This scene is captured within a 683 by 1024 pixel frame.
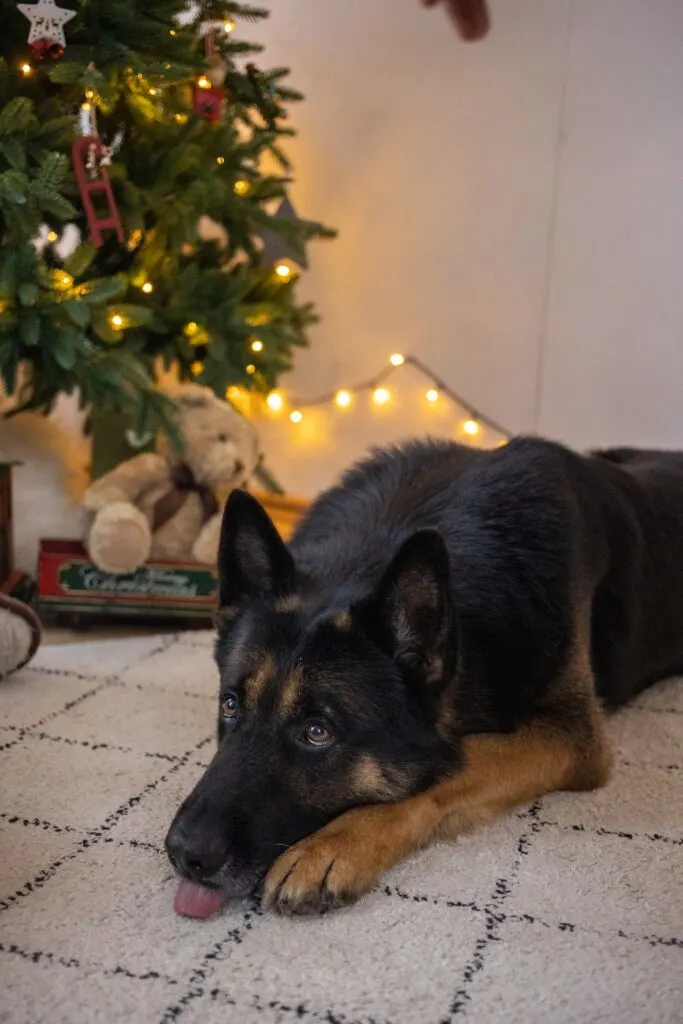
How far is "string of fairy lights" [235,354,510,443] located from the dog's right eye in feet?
8.31

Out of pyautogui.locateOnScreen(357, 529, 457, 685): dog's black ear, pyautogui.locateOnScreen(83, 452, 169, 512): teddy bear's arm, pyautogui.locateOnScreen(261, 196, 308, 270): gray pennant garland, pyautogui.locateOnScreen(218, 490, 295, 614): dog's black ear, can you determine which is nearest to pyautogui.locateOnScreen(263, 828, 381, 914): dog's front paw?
pyautogui.locateOnScreen(357, 529, 457, 685): dog's black ear

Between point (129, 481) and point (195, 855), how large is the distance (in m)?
1.82

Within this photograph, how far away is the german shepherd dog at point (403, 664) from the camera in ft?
4.92

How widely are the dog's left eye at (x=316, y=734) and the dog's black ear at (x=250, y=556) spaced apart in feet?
0.86

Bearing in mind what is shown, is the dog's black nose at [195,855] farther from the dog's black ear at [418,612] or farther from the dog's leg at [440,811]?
the dog's black ear at [418,612]

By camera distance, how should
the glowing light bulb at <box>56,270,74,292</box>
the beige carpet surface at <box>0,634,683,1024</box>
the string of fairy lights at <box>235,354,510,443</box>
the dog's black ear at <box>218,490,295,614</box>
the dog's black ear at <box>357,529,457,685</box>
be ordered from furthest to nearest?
1. the string of fairy lights at <box>235,354,510,443</box>
2. the glowing light bulb at <box>56,270,74,292</box>
3. the dog's black ear at <box>218,490,295,614</box>
4. the dog's black ear at <box>357,529,457,685</box>
5. the beige carpet surface at <box>0,634,683,1024</box>

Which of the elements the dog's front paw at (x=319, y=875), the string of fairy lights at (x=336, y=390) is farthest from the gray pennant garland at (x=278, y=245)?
the dog's front paw at (x=319, y=875)

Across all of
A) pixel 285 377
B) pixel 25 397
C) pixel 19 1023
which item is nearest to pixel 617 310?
pixel 285 377

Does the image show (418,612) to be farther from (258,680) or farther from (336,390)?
(336,390)

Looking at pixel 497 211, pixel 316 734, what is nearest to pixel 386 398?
pixel 497 211

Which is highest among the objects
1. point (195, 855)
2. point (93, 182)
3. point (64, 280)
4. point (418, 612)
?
point (93, 182)

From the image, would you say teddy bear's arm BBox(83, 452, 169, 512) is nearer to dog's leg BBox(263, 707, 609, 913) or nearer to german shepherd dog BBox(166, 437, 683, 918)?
german shepherd dog BBox(166, 437, 683, 918)

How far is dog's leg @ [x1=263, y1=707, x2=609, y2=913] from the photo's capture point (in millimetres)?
1479

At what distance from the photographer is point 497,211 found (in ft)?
13.6
